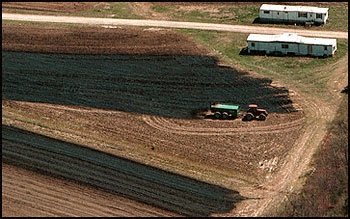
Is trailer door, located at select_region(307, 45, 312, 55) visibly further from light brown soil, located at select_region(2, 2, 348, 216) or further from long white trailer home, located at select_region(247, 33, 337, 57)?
light brown soil, located at select_region(2, 2, 348, 216)

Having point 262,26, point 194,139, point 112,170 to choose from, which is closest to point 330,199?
point 194,139

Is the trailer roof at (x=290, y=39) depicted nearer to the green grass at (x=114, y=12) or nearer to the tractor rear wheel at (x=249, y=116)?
the tractor rear wheel at (x=249, y=116)

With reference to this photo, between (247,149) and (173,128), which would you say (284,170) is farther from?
(173,128)

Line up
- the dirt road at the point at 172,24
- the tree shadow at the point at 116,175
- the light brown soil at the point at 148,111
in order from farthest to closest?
1. the dirt road at the point at 172,24
2. the light brown soil at the point at 148,111
3. the tree shadow at the point at 116,175

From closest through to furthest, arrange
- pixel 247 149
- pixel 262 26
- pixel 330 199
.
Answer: pixel 330 199 → pixel 247 149 → pixel 262 26

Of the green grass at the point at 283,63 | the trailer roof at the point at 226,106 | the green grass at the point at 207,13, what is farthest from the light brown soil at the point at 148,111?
the green grass at the point at 207,13

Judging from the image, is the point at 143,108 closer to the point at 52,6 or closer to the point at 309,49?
the point at 309,49

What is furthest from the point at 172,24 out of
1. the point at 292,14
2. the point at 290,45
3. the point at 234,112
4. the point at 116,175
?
the point at 116,175
